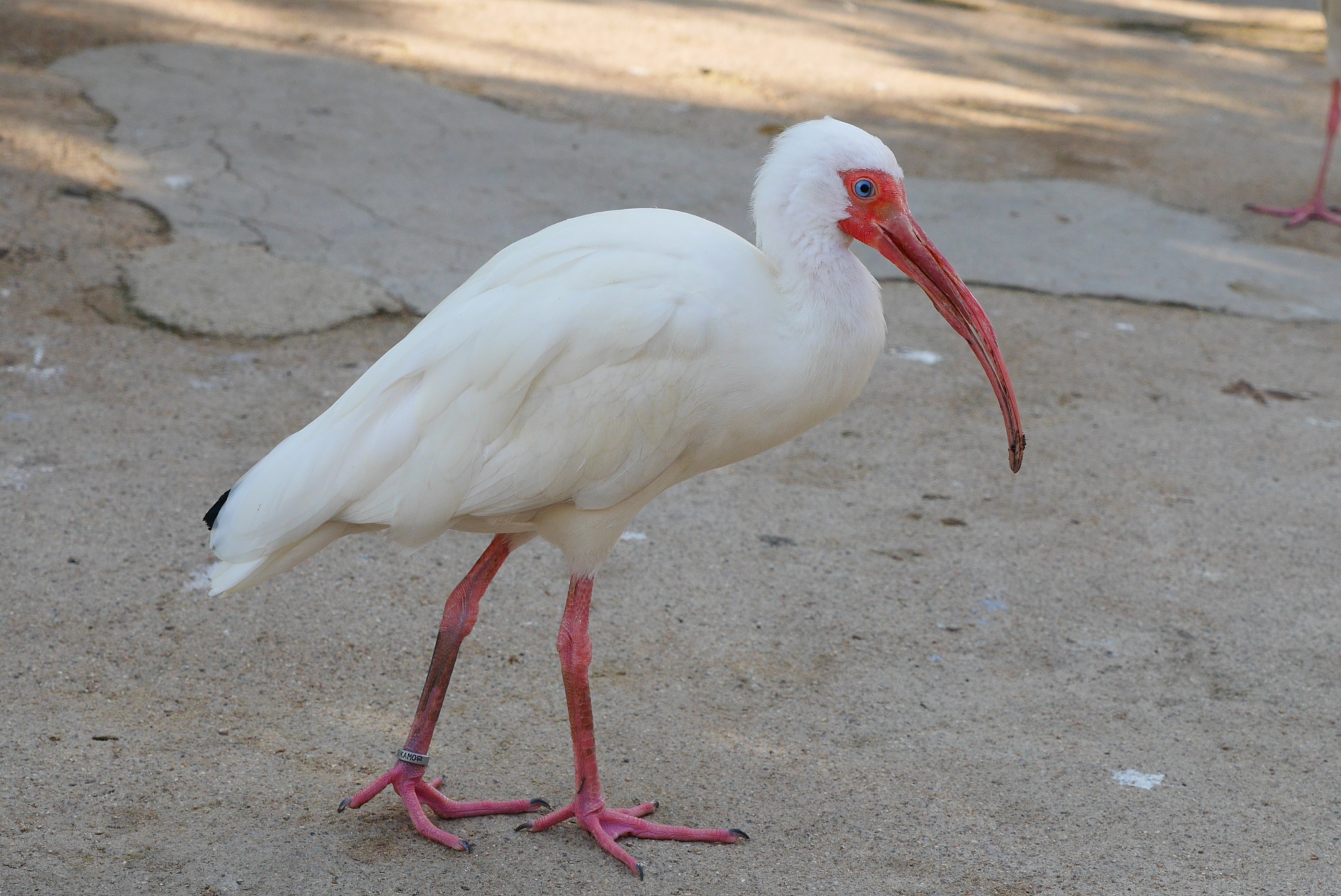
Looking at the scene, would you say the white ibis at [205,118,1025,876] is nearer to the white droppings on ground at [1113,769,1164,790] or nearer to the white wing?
the white wing

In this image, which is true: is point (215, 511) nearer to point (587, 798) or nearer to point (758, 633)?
point (587, 798)

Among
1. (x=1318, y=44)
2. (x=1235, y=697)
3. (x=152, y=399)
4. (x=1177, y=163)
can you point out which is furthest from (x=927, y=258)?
(x=1318, y=44)

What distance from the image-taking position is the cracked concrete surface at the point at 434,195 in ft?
18.6

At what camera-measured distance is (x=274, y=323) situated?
16.6 feet

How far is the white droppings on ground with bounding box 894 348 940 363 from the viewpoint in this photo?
5.41m

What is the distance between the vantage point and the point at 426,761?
9.41ft

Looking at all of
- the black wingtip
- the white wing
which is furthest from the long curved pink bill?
the black wingtip

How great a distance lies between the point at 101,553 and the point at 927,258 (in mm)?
2483

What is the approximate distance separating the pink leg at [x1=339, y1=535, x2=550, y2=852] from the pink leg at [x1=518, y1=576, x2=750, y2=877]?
0.12m

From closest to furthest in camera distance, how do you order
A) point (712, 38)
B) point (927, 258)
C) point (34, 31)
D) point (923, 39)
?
point (927, 258), point (34, 31), point (712, 38), point (923, 39)

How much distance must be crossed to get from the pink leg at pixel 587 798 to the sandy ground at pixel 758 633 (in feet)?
0.15

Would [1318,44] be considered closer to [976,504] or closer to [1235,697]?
[976,504]

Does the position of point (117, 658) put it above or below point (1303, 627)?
below

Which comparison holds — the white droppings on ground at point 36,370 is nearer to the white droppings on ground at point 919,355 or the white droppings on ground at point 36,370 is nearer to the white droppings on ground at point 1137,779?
the white droppings on ground at point 919,355
